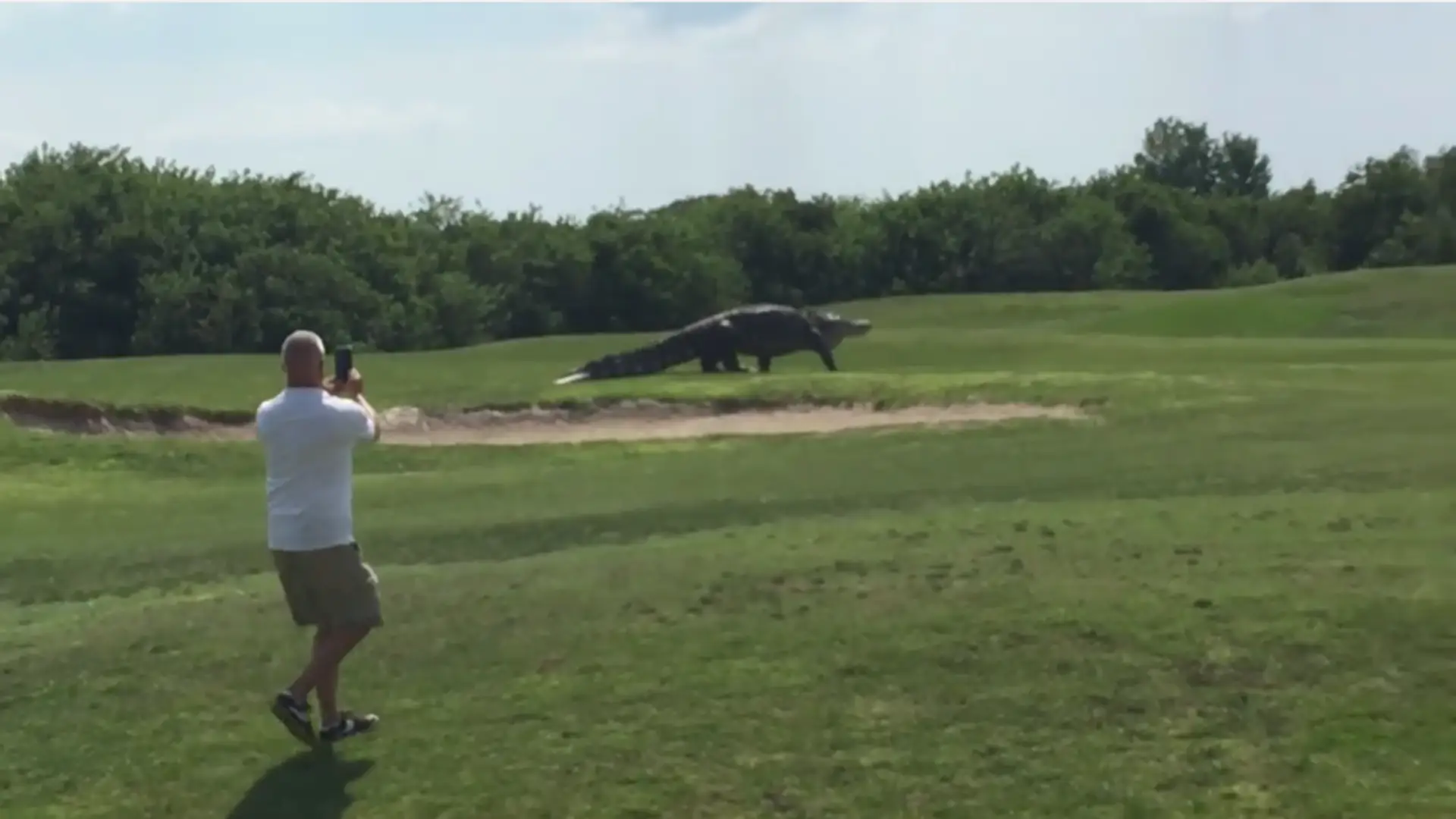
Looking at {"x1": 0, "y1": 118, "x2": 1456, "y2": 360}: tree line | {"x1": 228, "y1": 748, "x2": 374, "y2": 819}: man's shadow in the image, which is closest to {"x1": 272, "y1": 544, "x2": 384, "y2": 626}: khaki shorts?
{"x1": 228, "y1": 748, "x2": 374, "y2": 819}: man's shadow

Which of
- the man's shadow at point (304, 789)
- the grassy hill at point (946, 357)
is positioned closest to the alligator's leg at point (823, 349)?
the grassy hill at point (946, 357)

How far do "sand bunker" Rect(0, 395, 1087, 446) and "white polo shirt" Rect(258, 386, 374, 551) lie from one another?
1552 cm

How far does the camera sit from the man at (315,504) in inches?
318

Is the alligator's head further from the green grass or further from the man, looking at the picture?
the man

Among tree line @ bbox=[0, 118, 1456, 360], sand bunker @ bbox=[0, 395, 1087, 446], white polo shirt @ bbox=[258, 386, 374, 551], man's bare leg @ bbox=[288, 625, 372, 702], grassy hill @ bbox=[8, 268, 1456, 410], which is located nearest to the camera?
white polo shirt @ bbox=[258, 386, 374, 551]

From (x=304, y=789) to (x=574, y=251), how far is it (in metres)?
63.1

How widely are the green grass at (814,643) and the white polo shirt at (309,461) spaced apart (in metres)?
1.30

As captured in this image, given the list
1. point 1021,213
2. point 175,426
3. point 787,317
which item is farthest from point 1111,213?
point 175,426

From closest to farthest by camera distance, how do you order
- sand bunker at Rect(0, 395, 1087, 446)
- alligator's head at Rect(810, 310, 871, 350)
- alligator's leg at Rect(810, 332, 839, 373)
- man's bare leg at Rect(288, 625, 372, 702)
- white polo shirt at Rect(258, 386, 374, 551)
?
white polo shirt at Rect(258, 386, 374, 551)
man's bare leg at Rect(288, 625, 372, 702)
sand bunker at Rect(0, 395, 1087, 446)
alligator's leg at Rect(810, 332, 839, 373)
alligator's head at Rect(810, 310, 871, 350)

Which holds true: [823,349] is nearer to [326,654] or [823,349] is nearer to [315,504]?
[326,654]

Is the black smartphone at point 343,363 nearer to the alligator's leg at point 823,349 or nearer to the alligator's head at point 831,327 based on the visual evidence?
the alligator's leg at point 823,349

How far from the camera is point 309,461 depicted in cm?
811

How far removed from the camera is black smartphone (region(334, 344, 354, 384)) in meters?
8.47

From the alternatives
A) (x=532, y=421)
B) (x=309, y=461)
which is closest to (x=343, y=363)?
(x=309, y=461)
